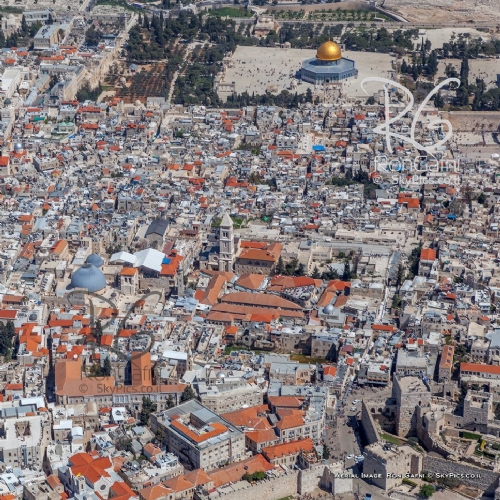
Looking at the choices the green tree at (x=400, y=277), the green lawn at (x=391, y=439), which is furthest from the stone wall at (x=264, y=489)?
the green tree at (x=400, y=277)

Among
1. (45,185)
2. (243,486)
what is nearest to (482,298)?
(243,486)

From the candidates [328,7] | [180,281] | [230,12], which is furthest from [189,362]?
[328,7]

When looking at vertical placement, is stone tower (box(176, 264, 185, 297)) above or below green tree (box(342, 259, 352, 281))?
above

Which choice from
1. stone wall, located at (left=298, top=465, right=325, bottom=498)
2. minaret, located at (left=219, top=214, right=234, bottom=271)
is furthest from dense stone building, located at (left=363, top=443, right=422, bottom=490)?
minaret, located at (left=219, top=214, right=234, bottom=271)

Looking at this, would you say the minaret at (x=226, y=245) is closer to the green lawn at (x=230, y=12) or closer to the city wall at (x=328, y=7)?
the green lawn at (x=230, y=12)

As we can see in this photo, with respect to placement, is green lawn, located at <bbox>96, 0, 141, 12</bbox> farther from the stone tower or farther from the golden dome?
the stone tower

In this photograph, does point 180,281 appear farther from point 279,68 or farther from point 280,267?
point 279,68

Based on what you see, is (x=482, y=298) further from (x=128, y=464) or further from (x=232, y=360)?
(x=128, y=464)
